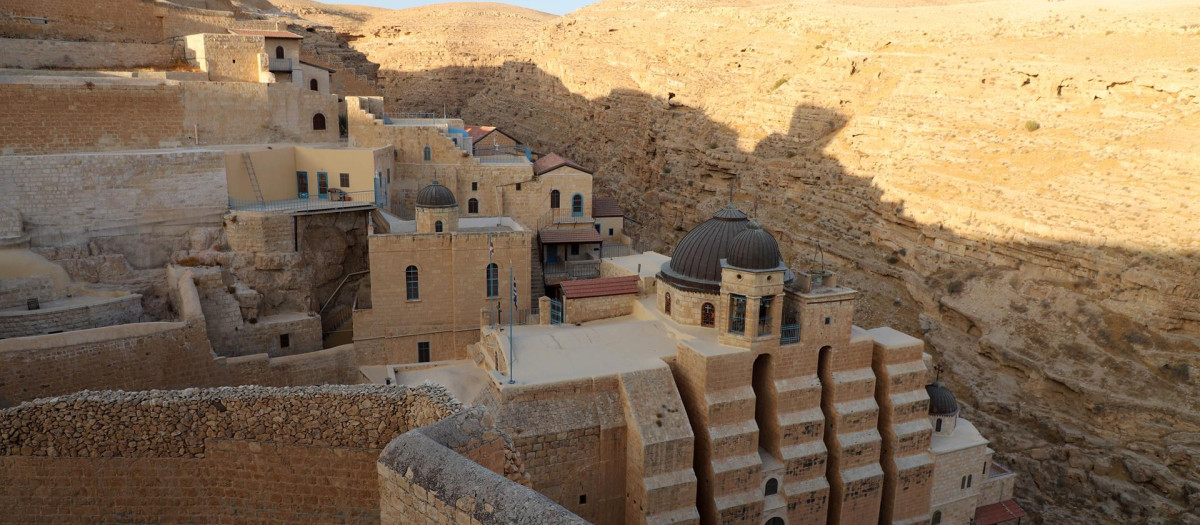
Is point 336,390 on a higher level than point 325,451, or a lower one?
higher

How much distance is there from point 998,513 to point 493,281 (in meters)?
14.4

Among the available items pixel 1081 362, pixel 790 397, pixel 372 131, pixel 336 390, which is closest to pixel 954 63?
pixel 1081 362

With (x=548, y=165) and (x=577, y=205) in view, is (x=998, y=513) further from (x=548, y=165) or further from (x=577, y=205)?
(x=548, y=165)

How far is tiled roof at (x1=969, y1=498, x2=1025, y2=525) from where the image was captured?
19.0m

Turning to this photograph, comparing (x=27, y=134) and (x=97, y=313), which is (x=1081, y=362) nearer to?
(x=97, y=313)

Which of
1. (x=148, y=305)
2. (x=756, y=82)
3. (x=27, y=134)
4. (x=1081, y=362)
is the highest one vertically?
(x=756, y=82)

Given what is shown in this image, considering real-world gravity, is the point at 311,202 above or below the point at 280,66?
below

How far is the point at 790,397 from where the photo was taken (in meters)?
16.8

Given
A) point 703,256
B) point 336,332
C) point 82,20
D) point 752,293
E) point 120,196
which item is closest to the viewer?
Result: point 752,293

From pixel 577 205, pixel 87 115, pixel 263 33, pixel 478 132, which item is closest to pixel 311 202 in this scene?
pixel 87 115

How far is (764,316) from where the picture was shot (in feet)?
54.8

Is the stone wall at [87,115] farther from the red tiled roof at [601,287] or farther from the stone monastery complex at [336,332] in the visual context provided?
the red tiled roof at [601,287]

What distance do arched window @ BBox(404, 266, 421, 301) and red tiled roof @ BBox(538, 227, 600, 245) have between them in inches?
236

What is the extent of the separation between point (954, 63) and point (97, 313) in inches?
1104
